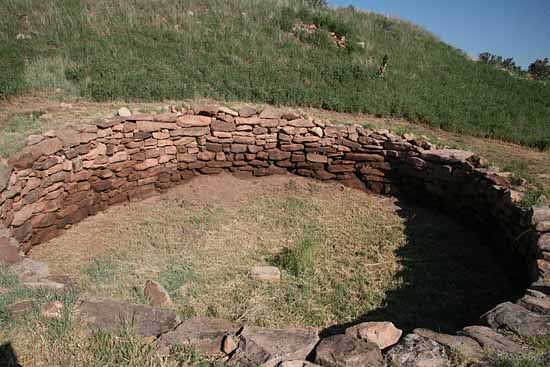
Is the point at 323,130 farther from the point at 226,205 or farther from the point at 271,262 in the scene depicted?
the point at 271,262

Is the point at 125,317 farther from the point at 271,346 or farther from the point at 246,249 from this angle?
the point at 246,249

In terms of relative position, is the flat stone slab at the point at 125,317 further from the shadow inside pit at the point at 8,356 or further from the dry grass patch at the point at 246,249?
the dry grass patch at the point at 246,249

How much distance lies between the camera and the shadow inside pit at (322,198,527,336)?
15.1ft

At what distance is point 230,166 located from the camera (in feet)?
26.5

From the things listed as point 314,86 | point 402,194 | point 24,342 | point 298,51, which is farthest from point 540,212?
point 298,51

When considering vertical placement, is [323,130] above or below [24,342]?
above

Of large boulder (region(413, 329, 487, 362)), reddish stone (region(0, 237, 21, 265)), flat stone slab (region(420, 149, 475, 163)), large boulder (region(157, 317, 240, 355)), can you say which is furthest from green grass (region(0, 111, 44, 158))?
flat stone slab (region(420, 149, 475, 163))

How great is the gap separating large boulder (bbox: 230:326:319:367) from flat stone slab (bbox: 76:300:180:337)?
0.60m

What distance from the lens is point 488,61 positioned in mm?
16406

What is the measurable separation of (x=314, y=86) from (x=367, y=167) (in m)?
2.99

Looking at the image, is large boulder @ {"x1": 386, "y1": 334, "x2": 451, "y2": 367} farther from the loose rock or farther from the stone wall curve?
the stone wall curve

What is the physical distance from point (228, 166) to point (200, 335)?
507cm

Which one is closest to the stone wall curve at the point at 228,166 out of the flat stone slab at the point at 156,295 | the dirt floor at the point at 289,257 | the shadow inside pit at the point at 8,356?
the dirt floor at the point at 289,257

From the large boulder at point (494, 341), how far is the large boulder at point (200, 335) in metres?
1.68
